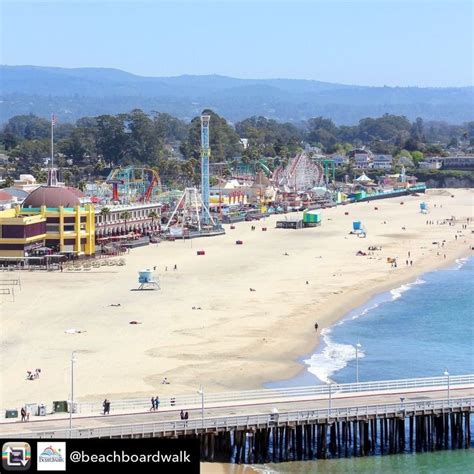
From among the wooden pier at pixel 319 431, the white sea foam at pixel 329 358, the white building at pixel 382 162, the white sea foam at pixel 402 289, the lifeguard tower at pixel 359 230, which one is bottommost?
the white building at pixel 382 162

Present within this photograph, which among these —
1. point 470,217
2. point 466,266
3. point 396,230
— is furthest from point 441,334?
point 470,217

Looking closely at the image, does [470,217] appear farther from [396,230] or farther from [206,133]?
[206,133]

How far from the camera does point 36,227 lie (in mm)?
76875

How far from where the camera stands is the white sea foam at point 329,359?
141 ft

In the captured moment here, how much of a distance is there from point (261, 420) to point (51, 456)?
18.2m

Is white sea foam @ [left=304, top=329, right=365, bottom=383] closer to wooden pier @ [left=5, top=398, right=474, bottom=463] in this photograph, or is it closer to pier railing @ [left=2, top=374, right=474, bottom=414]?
pier railing @ [left=2, top=374, right=474, bottom=414]

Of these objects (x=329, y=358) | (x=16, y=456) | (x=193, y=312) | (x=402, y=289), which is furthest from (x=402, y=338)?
(x=16, y=456)

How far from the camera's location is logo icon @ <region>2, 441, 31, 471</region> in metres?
15.0

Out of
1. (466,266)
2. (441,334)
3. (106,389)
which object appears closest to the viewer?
(106,389)

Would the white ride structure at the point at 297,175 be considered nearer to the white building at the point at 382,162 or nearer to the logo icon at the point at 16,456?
the white building at the point at 382,162

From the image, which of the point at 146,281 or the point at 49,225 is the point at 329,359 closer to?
the point at 146,281

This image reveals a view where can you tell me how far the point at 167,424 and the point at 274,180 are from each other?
4679 inches

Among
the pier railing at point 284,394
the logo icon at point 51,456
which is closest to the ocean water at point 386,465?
the pier railing at point 284,394

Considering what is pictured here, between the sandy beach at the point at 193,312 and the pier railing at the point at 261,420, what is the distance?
5416mm
